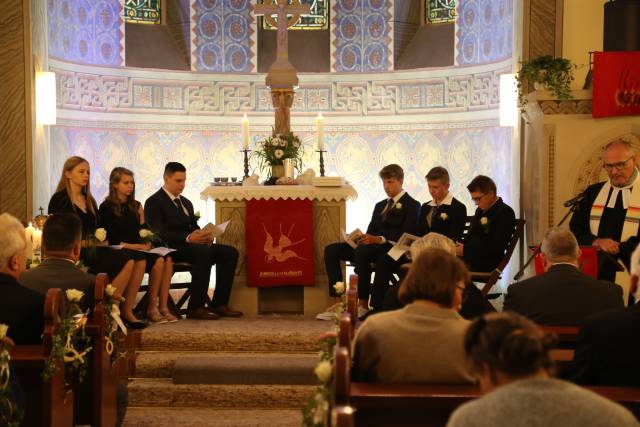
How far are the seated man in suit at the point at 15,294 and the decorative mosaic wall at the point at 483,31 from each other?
726cm

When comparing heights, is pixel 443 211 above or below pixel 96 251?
above

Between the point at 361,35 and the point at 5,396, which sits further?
the point at 361,35

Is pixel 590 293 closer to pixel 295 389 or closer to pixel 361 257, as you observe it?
pixel 295 389

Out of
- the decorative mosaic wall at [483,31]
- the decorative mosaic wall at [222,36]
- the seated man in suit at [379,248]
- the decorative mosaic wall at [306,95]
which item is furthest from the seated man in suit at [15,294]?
the decorative mosaic wall at [222,36]

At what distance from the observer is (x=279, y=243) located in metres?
7.92

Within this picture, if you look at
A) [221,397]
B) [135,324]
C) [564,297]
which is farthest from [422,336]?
[135,324]

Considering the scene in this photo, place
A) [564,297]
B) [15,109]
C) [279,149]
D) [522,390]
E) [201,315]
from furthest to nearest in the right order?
[15,109] → [279,149] → [201,315] → [564,297] → [522,390]

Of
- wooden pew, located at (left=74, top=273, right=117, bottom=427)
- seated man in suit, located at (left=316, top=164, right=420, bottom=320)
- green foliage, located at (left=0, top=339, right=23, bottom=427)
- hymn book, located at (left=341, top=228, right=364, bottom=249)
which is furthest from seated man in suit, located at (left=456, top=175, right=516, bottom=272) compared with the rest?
green foliage, located at (left=0, top=339, right=23, bottom=427)

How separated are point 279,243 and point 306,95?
14.3 ft

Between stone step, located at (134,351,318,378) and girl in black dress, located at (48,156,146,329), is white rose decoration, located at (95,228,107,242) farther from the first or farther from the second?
stone step, located at (134,351,318,378)

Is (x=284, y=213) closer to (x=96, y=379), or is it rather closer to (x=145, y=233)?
(x=145, y=233)

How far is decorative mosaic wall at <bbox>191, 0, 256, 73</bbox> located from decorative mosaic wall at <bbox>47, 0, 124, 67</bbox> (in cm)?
92

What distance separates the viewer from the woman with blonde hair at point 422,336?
3.32 meters

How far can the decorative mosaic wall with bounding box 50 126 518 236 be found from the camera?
36.7 feet
